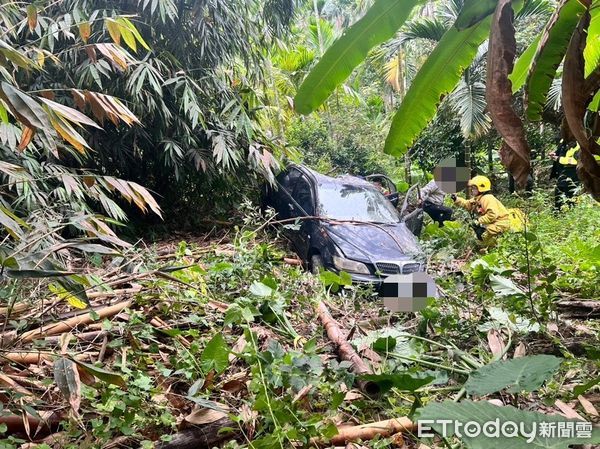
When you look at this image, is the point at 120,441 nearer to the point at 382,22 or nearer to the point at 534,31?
the point at 382,22

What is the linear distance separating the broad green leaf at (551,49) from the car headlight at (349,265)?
2.88 meters

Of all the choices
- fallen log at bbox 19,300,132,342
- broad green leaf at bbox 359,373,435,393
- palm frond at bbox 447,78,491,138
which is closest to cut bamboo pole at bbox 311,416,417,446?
broad green leaf at bbox 359,373,435,393

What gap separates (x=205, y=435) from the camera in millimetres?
1438

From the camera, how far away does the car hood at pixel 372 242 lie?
4.16 meters

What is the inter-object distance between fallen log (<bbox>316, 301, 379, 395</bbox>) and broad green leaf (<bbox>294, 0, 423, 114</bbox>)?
43.0 inches

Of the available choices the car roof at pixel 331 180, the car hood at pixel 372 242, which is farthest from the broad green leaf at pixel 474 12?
the car roof at pixel 331 180

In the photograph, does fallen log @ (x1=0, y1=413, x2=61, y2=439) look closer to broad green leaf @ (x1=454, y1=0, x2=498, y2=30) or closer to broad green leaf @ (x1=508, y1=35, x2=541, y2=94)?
broad green leaf @ (x1=454, y1=0, x2=498, y2=30)

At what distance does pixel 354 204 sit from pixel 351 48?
3.23m

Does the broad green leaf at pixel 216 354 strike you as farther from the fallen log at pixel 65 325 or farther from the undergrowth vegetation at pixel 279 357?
the fallen log at pixel 65 325

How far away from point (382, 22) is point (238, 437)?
1633 millimetres

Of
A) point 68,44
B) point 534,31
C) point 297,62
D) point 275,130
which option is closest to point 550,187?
point 534,31

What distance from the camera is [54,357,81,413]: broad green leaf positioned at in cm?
120

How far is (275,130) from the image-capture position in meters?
9.65

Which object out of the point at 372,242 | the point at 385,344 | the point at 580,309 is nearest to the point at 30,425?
the point at 385,344
